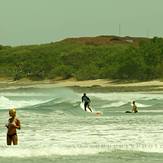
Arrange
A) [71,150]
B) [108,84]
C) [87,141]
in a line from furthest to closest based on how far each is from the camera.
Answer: [108,84] → [87,141] → [71,150]

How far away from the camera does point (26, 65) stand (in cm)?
12344

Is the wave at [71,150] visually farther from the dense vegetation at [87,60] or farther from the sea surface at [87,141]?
the dense vegetation at [87,60]

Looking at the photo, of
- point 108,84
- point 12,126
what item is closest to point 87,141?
point 12,126

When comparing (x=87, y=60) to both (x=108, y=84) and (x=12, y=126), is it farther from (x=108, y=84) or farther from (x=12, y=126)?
(x=12, y=126)

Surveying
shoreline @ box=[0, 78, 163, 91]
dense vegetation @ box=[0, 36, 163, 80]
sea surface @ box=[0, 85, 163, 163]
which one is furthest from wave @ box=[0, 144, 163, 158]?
dense vegetation @ box=[0, 36, 163, 80]

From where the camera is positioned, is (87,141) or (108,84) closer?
(87,141)

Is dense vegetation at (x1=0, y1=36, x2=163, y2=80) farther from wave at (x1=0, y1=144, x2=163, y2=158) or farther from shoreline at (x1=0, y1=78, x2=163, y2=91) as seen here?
wave at (x1=0, y1=144, x2=163, y2=158)

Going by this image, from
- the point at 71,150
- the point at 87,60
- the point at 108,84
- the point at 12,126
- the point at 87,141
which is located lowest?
the point at 71,150

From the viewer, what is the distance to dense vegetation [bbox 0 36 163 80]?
314ft

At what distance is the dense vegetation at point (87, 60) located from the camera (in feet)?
314

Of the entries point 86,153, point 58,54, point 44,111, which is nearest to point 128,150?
point 86,153

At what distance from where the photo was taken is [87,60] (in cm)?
12481

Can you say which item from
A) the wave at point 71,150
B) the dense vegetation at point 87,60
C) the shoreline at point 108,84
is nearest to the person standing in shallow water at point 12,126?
the wave at point 71,150

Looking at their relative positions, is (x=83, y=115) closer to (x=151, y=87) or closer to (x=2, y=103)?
(x=2, y=103)
